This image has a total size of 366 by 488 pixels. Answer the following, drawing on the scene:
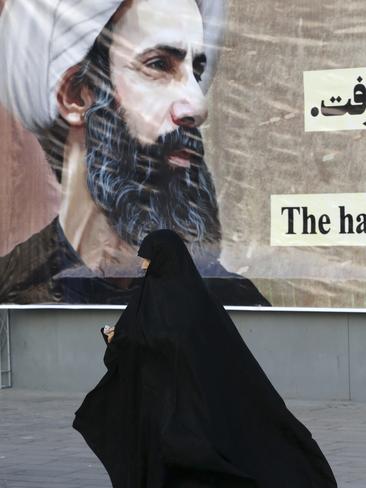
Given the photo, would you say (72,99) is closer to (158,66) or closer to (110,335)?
(158,66)

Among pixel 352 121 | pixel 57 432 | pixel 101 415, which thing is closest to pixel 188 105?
pixel 352 121

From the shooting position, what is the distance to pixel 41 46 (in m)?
12.4

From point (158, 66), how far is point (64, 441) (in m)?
3.86

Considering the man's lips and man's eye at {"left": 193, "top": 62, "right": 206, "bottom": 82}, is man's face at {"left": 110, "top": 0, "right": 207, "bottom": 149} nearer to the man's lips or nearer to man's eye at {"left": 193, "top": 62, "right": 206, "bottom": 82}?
man's eye at {"left": 193, "top": 62, "right": 206, "bottom": 82}

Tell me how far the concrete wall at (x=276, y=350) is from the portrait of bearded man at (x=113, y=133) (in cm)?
28

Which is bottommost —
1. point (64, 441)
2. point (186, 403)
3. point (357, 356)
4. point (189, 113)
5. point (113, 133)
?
point (64, 441)

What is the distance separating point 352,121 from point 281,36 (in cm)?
101

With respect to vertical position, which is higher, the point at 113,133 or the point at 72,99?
the point at 72,99

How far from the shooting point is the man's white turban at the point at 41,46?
482 inches

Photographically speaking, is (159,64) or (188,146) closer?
(188,146)

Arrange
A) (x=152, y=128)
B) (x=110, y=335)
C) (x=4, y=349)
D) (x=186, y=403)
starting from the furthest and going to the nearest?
(x=4, y=349), (x=152, y=128), (x=110, y=335), (x=186, y=403)

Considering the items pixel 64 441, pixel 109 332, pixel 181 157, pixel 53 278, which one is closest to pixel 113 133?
pixel 181 157

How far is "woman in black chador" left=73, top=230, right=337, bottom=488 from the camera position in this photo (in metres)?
6.32

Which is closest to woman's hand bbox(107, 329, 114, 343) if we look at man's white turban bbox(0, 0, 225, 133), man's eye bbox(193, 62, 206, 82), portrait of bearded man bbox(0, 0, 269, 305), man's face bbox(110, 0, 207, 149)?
portrait of bearded man bbox(0, 0, 269, 305)
